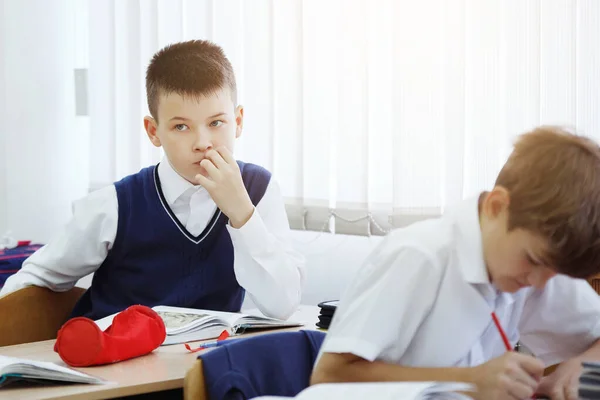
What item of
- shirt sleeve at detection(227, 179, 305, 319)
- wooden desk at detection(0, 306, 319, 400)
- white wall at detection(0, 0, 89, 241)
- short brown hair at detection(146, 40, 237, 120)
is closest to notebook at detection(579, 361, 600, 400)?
wooden desk at detection(0, 306, 319, 400)

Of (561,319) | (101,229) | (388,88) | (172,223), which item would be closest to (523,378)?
(561,319)

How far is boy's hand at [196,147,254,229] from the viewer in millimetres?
2006

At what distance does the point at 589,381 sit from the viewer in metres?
1.21

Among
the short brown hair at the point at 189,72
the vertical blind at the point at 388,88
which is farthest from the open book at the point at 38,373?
the vertical blind at the point at 388,88

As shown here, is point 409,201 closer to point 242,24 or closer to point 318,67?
point 318,67

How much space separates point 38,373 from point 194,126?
31.2 inches

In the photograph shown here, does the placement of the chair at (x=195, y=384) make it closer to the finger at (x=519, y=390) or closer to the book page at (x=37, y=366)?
the book page at (x=37, y=366)

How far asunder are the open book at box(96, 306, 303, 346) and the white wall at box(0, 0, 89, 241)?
168 centimetres

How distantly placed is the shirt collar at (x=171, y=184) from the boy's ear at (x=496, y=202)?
1092 mm

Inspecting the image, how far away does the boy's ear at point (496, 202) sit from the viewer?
1.15 meters

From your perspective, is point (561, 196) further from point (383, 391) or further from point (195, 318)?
point (195, 318)

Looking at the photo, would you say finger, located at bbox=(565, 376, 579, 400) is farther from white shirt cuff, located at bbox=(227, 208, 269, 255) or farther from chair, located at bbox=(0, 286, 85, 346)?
chair, located at bbox=(0, 286, 85, 346)

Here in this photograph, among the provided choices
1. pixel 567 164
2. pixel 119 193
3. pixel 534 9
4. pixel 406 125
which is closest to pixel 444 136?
pixel 406 125

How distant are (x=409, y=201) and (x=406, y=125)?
0.21 m
